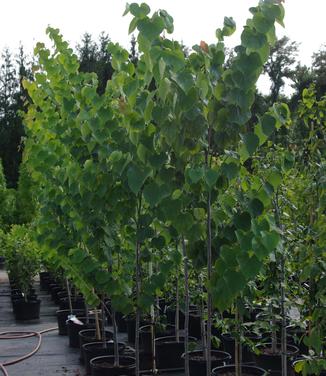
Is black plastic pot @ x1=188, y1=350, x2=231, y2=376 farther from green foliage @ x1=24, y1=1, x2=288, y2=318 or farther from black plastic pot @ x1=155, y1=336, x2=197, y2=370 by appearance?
green foliage @ x1=24, y1=1, x2=288, y2=318

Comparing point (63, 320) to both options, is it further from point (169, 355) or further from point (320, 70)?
point (320, 70)

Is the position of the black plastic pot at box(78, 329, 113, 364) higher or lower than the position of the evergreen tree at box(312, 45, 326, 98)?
lower

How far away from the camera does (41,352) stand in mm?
6621

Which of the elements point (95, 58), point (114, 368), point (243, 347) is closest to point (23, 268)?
point (243, 347)

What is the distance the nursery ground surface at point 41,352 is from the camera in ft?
19.1

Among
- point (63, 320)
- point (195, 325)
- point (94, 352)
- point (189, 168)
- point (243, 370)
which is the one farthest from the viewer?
point (63, 320)

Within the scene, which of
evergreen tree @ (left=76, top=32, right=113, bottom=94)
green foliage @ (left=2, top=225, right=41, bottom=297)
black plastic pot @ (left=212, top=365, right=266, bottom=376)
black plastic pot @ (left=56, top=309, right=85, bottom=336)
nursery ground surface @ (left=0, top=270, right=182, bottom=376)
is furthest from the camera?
evergreen tree @ (left=76, top=32, right=113, bottom=94)

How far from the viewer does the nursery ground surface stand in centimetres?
581

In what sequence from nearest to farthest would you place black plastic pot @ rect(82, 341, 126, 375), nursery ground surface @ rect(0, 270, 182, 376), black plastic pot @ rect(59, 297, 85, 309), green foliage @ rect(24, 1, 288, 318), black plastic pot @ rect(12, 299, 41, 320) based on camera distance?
green foliage @ rect(24, 1, 288, 318), black plastic pot @ rect(82, 341, 126, 375), nursery ground surface @ rect(0, 270, 182, 376), black plastic pot @ rect(59, 297, 85, 309), black plastic pot @ rect(12, 299, 41, 320)

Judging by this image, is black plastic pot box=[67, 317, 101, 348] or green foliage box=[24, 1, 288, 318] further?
black plastic pot box=[67, 317, 101, 348]

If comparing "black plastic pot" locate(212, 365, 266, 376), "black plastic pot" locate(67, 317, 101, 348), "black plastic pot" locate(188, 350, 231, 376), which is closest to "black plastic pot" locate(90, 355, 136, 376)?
"black plastic pot" locate(188, 350, 231, 376)

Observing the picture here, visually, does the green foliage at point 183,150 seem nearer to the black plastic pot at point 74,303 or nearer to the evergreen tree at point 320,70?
the black plastic pot at point 74,303

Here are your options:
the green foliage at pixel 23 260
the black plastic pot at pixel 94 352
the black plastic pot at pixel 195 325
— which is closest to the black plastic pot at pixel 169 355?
the black plastic pot at pixel 94 352

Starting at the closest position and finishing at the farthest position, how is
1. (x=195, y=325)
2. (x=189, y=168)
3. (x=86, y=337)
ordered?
(x=189, y=168)
(x=86, y=337)
(x=195, y=325)
